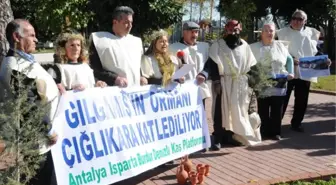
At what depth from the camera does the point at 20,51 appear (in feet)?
12.0

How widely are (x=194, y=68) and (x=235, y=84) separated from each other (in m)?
0.81

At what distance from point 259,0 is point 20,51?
26.1 m

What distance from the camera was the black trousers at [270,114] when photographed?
7.40m

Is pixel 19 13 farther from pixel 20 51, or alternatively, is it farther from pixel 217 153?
pixel 20 51

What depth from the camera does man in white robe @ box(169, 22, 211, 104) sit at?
612 centimetres

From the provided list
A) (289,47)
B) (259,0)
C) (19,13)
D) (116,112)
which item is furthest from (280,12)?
(116,112)

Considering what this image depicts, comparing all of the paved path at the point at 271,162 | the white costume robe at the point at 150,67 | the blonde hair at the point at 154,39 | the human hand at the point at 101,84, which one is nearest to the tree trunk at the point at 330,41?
the paved path at the point at 271,162

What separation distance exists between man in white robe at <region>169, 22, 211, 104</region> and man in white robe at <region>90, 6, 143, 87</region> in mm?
1054

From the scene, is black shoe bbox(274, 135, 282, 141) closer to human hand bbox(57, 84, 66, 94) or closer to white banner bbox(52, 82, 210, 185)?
white banner bbox(52, 82, 210, 185)

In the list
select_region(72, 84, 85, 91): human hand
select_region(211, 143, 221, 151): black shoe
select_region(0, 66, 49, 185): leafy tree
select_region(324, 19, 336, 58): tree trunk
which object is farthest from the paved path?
select_region(324, 19, 336, 58): tree trunk

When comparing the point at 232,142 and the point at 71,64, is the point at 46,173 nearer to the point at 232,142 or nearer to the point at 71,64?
the point at 71,64

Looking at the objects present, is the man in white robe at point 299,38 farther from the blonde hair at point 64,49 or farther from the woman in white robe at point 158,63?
the blonde hair at point 64,49

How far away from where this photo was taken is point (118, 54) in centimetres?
504

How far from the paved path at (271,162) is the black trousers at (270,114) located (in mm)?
270
